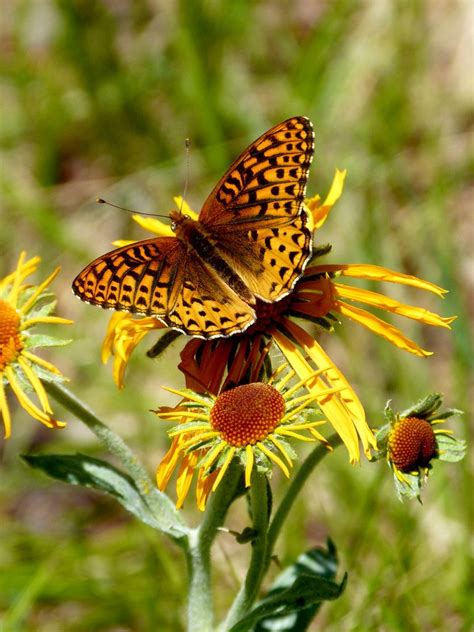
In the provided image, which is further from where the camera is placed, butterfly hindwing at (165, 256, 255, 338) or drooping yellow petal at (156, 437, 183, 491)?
butterfly hindwing at (165, 256, 255, 338)

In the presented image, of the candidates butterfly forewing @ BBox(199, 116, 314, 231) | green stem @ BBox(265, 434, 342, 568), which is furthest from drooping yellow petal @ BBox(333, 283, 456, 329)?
green stem @ BBox(265, 434, 342, 568)

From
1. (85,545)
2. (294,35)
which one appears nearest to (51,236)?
(85,545)

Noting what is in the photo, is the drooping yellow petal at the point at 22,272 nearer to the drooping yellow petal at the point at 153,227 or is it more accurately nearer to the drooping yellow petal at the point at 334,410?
the drooping yellow petal at the point at 153,227

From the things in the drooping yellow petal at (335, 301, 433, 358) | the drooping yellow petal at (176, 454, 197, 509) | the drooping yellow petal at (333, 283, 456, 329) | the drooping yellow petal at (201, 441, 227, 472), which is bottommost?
the drooping yellow petal at (176, 454, 197, 509)

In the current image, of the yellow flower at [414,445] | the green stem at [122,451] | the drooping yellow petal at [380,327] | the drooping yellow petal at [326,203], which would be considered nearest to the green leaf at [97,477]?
the green stem at [122,451]

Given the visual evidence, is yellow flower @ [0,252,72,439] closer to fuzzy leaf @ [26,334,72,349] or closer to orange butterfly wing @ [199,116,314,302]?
fuzzy leaf @ [26,334,72,349]
